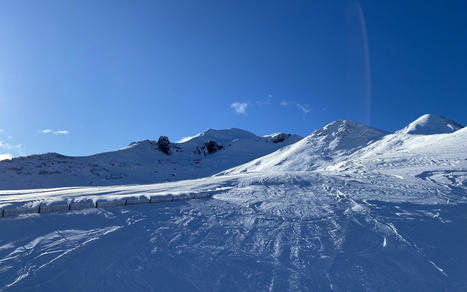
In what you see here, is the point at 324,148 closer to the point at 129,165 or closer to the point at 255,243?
the point at 255,243

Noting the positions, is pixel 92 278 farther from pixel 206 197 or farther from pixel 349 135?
pixel 349 135

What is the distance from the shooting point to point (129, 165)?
35.8 metres

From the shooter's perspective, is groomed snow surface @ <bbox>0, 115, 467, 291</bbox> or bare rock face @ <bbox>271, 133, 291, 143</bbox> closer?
groomed snow surface @ <bbox>0, 115, 467, 291</bbox>

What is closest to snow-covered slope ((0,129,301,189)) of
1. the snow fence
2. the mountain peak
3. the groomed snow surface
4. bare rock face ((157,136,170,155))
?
bare rock face ((157,136,170,155))

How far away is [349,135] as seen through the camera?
105 feet

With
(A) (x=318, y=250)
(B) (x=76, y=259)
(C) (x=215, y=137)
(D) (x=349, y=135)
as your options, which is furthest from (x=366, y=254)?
(C) (x=215, y=137)

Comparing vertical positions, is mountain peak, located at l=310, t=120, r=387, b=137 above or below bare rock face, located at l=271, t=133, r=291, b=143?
below

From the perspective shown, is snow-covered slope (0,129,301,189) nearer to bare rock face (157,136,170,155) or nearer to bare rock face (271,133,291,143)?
bare rock face (157,136,170,155)

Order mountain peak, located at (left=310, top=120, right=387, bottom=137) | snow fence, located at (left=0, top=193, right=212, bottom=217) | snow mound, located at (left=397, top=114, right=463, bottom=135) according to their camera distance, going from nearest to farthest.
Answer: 1. snow fence, located at (left=0, top=193, right=212, bottom=217)
2. mountain peak, located at (left=310, top=120, right=387, bottom=137)
3. snow mound, located at (left=397, top=114, right=463, bottom=135)

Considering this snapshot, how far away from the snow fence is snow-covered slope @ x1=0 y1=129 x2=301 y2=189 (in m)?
21.1

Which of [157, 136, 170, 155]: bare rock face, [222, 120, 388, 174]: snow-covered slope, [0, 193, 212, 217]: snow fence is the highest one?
[157, 136, 170, 155]: bare rock face

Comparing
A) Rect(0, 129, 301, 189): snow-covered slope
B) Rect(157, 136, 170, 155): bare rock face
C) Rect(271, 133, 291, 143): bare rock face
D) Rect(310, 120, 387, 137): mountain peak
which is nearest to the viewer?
Rect(0, 129, 301, 189): snow-covered slope

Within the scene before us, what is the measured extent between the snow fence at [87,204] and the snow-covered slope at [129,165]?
21.1 m

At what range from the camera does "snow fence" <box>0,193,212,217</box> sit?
5.89 metres
